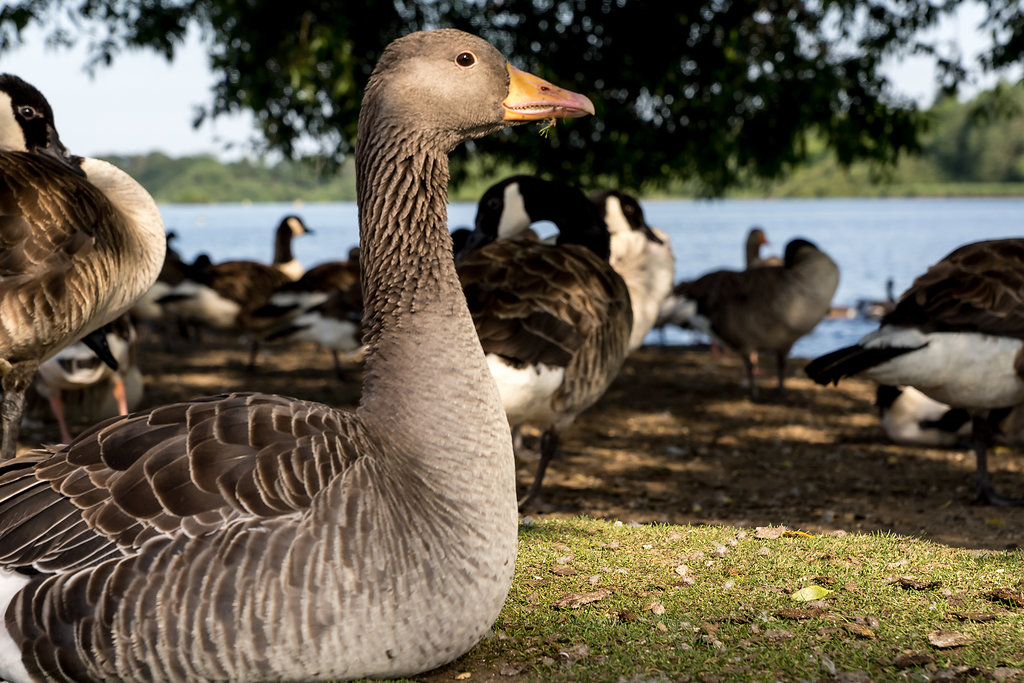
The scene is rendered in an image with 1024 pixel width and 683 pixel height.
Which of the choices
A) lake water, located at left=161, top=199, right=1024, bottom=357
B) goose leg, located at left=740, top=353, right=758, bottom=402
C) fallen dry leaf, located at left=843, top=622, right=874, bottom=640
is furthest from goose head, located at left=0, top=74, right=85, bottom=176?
lake water, located at left=161, top=199, right=1024, bottom=357

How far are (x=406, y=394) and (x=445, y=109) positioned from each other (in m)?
1.05

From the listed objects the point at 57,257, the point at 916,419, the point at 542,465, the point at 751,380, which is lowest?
the point at 751,380

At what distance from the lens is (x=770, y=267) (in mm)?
11820

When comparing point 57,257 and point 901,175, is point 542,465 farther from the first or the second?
point 901,175

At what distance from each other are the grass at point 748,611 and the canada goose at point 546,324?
126 cm


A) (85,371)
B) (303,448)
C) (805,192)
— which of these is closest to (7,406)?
(85,371)

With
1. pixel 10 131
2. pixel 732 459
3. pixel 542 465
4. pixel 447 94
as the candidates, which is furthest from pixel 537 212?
pixel 447 94

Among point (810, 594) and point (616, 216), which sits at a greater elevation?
point (616, 216)

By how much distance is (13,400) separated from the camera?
561cm

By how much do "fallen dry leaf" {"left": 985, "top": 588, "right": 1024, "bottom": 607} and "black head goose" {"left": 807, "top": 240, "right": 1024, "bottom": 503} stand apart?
8.94 feet

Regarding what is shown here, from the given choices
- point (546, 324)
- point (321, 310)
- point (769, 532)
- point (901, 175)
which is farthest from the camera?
point (901, 175)

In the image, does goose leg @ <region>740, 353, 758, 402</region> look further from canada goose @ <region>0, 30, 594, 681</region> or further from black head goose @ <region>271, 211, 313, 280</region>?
canada goose @ <region>0, 30, 594, 681</region>

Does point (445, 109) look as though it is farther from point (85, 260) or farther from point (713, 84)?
point (713, 84)

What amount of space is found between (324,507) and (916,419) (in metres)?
7.44
